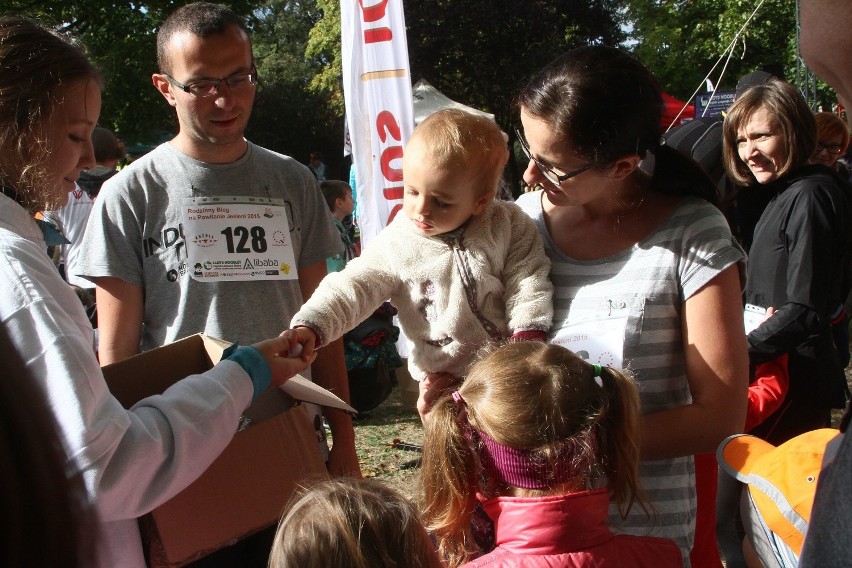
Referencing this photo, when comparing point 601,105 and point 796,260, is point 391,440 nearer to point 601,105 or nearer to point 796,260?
point 796,260

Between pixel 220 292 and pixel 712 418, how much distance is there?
150 centimetres

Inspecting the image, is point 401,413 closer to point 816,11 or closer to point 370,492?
point 370,492

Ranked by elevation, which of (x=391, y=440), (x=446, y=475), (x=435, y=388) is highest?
(x=435, y=388)

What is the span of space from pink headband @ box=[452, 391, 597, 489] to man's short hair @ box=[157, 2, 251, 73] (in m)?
1.64

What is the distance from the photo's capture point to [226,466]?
168 centimetres

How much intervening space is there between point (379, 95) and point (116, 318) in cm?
278

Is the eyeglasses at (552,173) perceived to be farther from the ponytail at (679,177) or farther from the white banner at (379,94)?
the white banner at (379,94)

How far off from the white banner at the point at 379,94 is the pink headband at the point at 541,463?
325 cm

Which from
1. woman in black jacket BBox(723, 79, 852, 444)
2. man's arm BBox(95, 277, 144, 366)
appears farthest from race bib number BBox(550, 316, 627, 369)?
woman in black jacket BBox(723, 79, 852, 444)

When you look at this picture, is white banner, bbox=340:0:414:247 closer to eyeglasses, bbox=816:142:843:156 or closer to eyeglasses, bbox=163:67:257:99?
eyeglasses, bbox=163:67:257:99

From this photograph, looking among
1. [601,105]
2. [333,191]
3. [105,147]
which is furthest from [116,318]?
[333,191]

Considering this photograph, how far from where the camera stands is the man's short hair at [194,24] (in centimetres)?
249

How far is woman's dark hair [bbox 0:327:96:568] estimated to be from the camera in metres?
1.07

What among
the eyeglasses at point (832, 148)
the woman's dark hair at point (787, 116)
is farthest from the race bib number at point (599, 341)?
the eyeglasses at point (832, 148)
